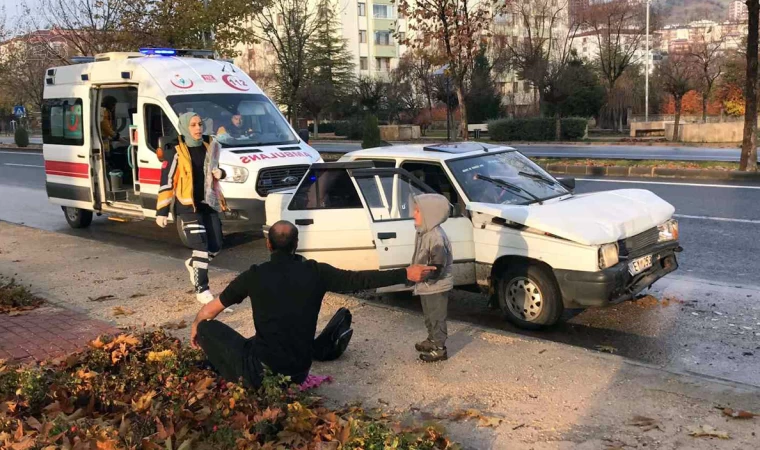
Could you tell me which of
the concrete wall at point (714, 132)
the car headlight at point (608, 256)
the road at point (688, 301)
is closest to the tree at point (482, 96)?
the concrete wall at point (714, 132)

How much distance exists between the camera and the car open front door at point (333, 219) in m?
6.62

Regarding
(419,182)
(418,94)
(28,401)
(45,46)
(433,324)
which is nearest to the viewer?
(28,401)

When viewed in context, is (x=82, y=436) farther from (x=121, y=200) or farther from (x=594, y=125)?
(x=594, y=125)

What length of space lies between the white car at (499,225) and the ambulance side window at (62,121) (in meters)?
5.46

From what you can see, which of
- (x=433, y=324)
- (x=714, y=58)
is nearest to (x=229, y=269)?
(x=433, y=324)

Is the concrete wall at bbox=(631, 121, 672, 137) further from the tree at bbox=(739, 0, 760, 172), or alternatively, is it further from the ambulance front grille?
the ambulance front grille

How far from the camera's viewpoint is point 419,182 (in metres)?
6.45

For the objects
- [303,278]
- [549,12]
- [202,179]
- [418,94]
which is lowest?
[303,278]

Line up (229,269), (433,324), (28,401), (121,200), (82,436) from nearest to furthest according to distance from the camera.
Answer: (82,436) < (28,401) < (433,324) < (229,269) < (121,200)

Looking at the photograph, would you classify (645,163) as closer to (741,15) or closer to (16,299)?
(16,299)

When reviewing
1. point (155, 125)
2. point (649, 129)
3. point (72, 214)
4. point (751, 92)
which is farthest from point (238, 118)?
point (649, 129)

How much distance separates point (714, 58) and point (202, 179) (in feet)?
136

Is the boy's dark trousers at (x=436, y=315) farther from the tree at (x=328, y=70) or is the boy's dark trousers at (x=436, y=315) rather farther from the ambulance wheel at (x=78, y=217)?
the tree at (x=328, y=70)

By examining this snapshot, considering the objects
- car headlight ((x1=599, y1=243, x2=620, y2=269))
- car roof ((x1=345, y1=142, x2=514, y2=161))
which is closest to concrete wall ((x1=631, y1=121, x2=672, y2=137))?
car roof ((x1=345, y1=142, x2=514, y2=161))
